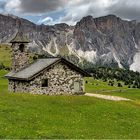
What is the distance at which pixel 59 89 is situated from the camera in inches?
2608

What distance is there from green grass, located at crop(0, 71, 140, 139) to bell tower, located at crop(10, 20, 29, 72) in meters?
20.4

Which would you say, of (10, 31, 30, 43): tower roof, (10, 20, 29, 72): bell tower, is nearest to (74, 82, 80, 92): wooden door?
(10, 20, 29, 72): bell tower

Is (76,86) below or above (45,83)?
below

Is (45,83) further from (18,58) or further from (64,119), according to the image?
(64,119)

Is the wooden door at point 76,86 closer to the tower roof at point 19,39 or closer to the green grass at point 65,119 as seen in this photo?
the tower roof at point 19,39

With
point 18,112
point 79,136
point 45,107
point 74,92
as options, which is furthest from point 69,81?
point 79,136

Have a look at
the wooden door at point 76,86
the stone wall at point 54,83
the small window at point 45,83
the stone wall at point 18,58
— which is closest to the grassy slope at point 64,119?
the stone wall at point 54,83

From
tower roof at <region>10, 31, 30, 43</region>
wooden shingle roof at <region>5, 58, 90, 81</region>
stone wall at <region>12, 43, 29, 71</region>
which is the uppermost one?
tower roof at <region>10, 31, 30, 43</region>

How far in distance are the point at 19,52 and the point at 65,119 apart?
35740 mm

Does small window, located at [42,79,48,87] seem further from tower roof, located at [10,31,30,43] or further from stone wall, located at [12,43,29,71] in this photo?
tower roof, located at [10,31,30,43]

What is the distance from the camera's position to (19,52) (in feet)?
237

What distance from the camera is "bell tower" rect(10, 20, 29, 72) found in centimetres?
7144

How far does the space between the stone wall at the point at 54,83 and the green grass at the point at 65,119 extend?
1160cm

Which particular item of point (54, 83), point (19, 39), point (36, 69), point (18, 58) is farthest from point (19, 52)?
point (54, 83)
